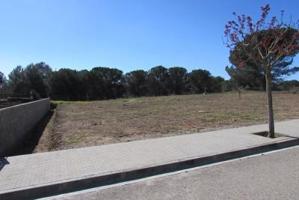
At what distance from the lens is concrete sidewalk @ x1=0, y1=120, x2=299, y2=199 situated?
6035 mm

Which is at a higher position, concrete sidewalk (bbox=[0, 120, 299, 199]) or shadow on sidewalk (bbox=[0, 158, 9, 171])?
shadow on sidewalk (bbox=[0, 158, 9, 171])

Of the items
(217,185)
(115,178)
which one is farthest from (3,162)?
(217,185)

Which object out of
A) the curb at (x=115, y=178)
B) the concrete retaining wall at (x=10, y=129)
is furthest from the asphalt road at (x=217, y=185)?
the concrete retaining wall at (x=10, y=129)

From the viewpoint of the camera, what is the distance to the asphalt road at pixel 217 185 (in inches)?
216

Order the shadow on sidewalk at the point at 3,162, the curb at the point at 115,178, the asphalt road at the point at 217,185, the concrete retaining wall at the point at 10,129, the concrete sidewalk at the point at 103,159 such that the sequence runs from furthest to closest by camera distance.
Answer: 1. the concrete retaining wall at the point at 10,129
2. the shadow on sidewalk at the point at 3,162
3. the concrete sidewalk at the point at 103,159
4. the curb at the point at 115,178
5. the asphalt road at the point at 217,185

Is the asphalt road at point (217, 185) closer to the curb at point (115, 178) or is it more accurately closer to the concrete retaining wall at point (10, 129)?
the curb at point (115, 178)

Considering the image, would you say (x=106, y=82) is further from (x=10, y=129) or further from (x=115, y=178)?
(x=115, y=178)

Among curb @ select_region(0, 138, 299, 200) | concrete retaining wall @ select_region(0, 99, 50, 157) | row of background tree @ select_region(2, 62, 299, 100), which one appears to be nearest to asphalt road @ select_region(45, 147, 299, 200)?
curb @ select_region(0, 138, 299, 200)

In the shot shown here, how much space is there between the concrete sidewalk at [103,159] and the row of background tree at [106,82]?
72.5 meters

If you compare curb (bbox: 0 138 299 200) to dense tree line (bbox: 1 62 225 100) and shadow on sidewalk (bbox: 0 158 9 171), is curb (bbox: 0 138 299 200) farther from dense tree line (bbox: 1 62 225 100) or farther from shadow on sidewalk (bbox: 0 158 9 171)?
dense tree line (bbox: 1 62 225 100)

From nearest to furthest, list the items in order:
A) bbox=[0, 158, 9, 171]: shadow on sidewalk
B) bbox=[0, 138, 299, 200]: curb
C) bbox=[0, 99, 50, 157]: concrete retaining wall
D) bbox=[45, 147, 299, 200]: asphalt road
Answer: bbox=[45, 147, 299, 200]: asphalt road < bbox=[0, 138, 299, 200]: curb < bbox=[0, 158, 9, 171]: shadow on sidewalk < bbox=[0, 99, 50, 157]: concrete retaining wall

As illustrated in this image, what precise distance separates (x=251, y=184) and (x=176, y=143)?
350cm

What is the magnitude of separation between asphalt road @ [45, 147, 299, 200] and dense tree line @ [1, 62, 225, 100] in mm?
80848

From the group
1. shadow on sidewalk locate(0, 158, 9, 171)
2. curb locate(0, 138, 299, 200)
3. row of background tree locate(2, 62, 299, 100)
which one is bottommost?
curb locate(0, 138, 299, 200)
